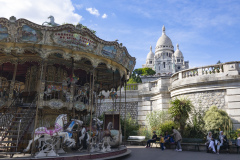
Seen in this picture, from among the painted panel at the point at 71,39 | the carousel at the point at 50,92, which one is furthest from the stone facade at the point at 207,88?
the painted panel at the point at 71,39

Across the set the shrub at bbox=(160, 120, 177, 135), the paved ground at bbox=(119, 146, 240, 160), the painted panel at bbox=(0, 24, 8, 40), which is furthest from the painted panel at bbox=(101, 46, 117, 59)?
the shrub at bbox=(160, 120, 177, 135)

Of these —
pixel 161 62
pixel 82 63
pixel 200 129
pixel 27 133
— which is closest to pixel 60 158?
pixel 27 133

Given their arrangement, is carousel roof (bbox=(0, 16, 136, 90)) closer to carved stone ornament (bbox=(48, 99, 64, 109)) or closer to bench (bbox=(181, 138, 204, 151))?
carved stone ornament (bbox=(48, 99, 64, 109))

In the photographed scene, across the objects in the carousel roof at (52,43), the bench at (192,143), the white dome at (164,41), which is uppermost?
the white dome at (164,41)

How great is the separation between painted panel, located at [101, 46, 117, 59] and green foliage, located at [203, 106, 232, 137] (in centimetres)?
905

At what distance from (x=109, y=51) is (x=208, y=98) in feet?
33.0

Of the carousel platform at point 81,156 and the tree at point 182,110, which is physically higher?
the tree at point 182,110

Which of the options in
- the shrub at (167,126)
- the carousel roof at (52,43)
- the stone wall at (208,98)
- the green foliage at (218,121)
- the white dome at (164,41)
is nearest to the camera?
the carousel roof at (52,43)

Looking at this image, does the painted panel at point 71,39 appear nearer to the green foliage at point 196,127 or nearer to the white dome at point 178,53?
the green foliage at point 196,127

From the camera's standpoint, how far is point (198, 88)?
17.0 meters

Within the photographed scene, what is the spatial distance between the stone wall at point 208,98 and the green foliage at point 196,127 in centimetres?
70

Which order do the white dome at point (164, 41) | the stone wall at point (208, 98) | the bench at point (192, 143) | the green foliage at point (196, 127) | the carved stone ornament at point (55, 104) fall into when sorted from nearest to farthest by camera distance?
1. the carved stone ornament at point (55, 104)
2. the bench at point (192, 143)
3. the green foliage at point (196, 127)
4. the stone wall at point (208, 98)
5. the white dome at point (164, 41)

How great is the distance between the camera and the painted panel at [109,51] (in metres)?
11.3

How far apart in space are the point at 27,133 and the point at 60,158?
11.6ft
